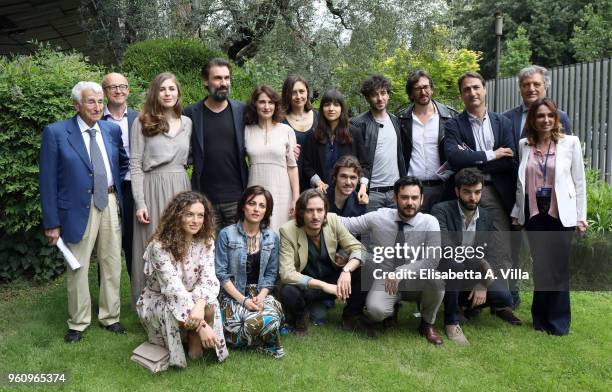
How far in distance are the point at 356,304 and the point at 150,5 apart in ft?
24.4

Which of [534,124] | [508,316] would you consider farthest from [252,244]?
[534,124]

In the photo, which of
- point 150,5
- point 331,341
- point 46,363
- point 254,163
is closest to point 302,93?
point 254,163

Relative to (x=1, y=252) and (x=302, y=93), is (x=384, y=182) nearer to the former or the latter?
(x=302, y=93)

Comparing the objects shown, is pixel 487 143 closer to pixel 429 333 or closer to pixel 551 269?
pixel 551 269

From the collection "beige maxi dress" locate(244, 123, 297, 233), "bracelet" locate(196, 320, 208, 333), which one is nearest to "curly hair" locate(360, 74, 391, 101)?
"beige maxi dress" locate(244, 123, 297, 233)

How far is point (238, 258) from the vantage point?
4.25 m

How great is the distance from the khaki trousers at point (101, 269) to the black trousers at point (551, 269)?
10.5ft

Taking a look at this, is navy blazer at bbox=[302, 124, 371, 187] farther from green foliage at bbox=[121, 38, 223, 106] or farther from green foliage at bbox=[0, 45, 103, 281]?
green foliage at bbox=[121, 38, 223, 106]

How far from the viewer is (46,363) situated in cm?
384

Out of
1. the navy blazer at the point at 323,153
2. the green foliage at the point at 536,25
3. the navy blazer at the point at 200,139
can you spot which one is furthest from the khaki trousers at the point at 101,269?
the green foliage at the point at 536,25

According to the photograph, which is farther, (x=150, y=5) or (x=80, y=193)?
(x=150, y=5)

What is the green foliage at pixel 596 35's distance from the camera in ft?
70.0

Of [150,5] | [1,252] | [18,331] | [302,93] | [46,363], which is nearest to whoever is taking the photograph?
[46,363]

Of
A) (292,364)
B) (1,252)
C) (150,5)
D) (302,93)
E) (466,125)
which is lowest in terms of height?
(292,364)
